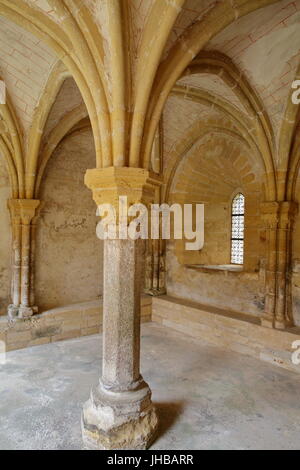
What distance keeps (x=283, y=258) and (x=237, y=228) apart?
213cm

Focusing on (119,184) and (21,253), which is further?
(21,253)

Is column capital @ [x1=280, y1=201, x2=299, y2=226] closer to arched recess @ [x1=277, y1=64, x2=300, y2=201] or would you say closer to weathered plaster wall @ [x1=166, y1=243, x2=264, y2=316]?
arched recess @ [x1=277, y1=64, x2=300, y2=201]

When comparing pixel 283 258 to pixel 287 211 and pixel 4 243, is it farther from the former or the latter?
pixel 4 243

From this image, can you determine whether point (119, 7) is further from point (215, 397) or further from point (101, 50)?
point (215, 397)

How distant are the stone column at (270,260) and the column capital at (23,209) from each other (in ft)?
13.5

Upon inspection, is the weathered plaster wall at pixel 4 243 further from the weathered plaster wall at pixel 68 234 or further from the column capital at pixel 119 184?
the column capital at pixel 119 184

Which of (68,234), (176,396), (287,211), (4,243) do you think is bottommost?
(176,396)

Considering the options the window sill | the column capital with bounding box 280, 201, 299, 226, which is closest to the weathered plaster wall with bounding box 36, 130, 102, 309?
the window sill

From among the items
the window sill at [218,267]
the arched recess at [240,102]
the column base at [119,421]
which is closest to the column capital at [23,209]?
the arched recess at [240,102]

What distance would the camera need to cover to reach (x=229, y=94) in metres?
5.57

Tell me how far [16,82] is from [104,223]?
10.9 feet

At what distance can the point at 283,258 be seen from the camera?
18.1ft

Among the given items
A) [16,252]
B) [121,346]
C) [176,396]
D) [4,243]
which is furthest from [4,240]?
[176,396]

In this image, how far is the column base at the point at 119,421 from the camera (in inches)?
120
